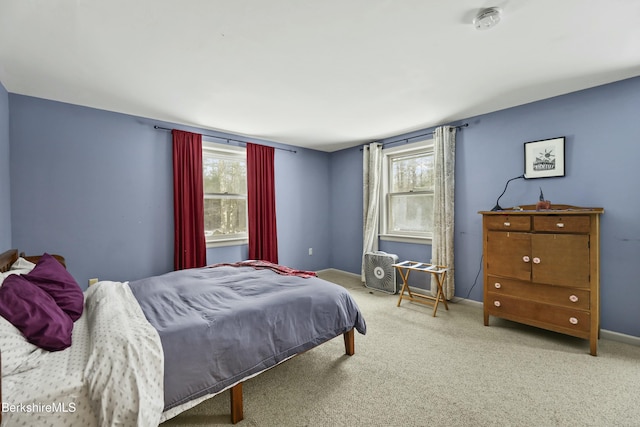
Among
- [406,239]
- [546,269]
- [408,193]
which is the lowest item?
[546,269]

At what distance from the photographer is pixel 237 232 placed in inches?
171

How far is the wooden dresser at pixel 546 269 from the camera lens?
235 cm

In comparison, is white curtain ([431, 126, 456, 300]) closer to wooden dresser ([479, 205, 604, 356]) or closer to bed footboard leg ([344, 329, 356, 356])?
wooden dresser ([479, 205, 604, 356])

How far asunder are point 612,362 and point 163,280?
3.87 meters

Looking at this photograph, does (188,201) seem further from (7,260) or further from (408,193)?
(408,193)

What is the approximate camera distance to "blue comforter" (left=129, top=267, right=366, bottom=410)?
Answer: 4.94 ft

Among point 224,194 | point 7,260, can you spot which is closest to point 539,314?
point 224,194

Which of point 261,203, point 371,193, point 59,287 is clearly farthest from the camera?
point 371,193

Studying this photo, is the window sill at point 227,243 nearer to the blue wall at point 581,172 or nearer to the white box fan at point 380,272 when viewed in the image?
the white box fan at point 380,272

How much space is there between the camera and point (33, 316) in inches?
53.6

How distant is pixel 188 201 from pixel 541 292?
4084 mm

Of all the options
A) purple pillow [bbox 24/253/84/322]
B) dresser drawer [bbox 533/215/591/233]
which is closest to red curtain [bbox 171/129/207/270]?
purple pillow [bbox 24/253/84/322]

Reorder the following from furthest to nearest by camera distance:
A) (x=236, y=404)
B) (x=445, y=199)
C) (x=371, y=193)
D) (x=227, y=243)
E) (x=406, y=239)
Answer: (x=371, y=193), (x=406, y=239), (x=227, y=243), (x=445, y=199), (x=236, y=404)

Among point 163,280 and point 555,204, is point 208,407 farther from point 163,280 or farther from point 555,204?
point 555,204
